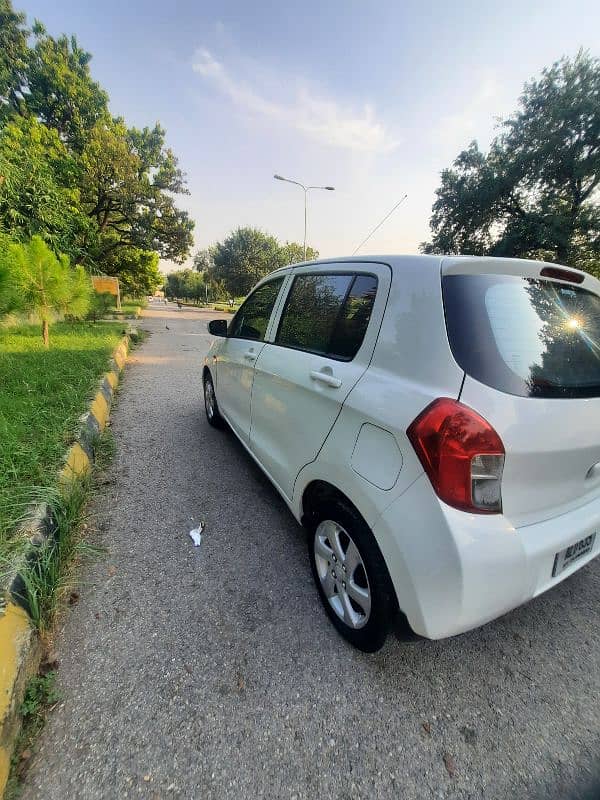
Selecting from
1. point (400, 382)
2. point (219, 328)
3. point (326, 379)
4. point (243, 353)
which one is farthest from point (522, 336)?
point (219, 328)

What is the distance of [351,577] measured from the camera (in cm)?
167

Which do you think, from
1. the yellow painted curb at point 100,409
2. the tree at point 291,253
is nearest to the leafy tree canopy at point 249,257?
the tree at point 291,253

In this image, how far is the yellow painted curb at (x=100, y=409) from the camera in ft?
13.1

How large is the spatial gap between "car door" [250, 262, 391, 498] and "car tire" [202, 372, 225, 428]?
1.45 m

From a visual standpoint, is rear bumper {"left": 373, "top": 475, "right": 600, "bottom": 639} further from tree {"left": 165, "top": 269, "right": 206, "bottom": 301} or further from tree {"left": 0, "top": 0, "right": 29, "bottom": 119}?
tree {"left": 165, "top": 269, "right": 206, "bottom": 301}

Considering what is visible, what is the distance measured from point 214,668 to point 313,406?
130cm

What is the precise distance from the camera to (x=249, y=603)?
194 cm

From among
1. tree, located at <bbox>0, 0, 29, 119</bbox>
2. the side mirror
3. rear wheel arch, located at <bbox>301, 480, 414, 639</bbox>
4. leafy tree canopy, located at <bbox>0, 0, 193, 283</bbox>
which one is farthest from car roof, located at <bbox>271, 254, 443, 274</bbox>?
tree, located at <bbox>0, 0, 29, 119</bbox>

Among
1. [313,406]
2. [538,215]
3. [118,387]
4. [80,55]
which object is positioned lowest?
[118,387]

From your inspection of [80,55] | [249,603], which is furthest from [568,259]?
[80,55]

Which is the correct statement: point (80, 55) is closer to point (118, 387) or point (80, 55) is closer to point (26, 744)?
point (118, 387)

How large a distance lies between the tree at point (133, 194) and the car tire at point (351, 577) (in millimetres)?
25101

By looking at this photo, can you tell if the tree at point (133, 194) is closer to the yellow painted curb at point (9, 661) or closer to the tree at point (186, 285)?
the yellow painted curb at point (9, 661)

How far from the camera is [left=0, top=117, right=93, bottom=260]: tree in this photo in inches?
465
